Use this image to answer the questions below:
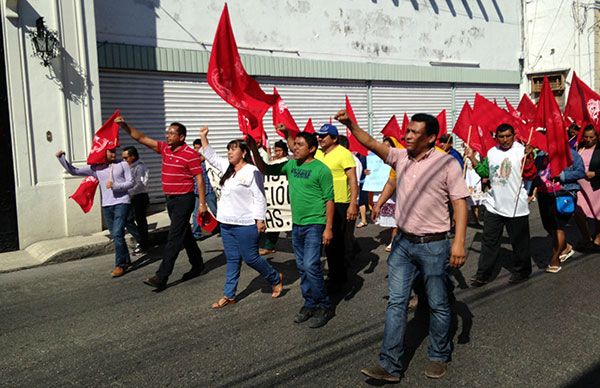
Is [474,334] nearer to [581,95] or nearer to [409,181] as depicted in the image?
[409,181]

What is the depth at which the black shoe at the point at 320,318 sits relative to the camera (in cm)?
488

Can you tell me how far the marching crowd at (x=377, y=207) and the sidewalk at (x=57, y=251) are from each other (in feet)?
2.04

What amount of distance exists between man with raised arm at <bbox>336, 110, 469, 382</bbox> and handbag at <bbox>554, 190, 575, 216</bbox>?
3352 millimetres

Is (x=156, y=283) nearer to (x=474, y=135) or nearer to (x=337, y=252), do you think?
(x=337, y=252)

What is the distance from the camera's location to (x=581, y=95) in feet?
24.1

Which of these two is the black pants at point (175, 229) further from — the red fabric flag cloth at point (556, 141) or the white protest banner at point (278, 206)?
the red fabric flag cloth at point (556, 141)

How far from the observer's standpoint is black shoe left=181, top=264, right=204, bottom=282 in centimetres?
668

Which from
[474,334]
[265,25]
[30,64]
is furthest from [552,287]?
[265,25]

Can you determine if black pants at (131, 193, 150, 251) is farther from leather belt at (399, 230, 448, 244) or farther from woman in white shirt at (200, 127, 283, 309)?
leather belt at (399, 230, 448, 244)

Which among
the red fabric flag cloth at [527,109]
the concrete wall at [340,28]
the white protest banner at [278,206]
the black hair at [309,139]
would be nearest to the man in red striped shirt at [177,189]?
the white protest banner at [278,206]

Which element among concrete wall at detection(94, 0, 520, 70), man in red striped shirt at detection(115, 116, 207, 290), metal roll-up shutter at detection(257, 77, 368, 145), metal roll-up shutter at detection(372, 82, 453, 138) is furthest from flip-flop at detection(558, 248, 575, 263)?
metal roll-up shutter at detection(372, 82, 453, 138)

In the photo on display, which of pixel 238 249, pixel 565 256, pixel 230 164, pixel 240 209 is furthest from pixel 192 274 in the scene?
pixel 565 256

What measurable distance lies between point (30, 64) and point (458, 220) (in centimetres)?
744

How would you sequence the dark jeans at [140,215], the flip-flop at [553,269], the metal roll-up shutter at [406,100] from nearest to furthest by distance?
the flip-flop at [553,269] → the dark jeans at [140,215] → the metal roll-up shutter at [406,100]
